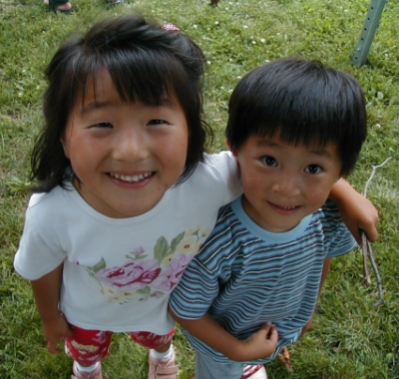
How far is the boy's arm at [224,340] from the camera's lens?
64.2 inches

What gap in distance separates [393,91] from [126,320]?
9.93 feet

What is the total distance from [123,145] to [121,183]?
115 mm

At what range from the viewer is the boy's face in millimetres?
1344

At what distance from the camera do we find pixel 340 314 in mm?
2488

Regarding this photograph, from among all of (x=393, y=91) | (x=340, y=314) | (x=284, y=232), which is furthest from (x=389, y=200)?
(x=284, y=232)

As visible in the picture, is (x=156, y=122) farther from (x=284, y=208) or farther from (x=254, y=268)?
(x=254, y=268)

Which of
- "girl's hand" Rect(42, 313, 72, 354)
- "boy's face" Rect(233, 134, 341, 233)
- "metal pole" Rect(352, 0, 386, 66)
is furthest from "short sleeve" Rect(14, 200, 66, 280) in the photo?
"metal pole" Rect(352, 0, 386, 66)

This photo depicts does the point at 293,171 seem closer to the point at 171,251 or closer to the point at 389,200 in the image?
the point at 171,251

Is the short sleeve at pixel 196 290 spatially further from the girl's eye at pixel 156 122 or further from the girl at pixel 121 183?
the girl's eye at pixel 156 122

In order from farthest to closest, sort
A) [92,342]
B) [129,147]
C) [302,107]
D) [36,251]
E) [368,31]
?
[368,31] → [92,342] → [36,251] → [302,107] → [129,147]

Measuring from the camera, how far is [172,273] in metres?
1.55

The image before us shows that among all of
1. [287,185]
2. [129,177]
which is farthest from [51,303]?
[287,185]

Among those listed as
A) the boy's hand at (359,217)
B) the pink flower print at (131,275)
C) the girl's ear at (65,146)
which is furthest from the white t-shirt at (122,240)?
the boy's hand at (359,217)

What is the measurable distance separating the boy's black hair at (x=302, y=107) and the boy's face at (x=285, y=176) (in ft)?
0.08
